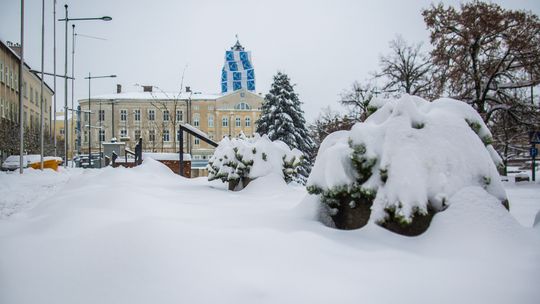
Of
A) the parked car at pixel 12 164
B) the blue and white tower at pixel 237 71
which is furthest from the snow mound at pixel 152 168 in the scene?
the blue and white tower at pixel 237 71

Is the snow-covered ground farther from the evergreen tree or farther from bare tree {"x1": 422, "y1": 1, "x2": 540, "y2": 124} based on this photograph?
the evergreen tree

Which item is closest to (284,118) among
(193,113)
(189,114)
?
(189,114)

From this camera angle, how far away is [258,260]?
6.89ft

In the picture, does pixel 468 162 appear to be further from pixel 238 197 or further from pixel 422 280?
pixel 238 197

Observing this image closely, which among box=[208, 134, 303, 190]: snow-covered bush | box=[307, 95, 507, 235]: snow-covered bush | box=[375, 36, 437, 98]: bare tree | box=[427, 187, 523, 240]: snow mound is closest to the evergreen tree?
box=[375, 36, 437, 98]: bare tree

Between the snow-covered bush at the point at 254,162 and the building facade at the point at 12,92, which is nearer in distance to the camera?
the snow-covered bush at the point at 254,162

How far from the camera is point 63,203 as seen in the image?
11.1 feet

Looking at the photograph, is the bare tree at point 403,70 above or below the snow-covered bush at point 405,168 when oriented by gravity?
above

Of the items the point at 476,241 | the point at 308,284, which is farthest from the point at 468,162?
the point at 308,284

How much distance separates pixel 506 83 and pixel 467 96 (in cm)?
179

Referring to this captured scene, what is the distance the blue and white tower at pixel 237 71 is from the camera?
57325 mm

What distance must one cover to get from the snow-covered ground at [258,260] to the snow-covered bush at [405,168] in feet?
0.53

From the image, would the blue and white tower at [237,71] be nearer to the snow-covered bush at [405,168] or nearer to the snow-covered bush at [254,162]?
the snow-covered bush at [254,162]

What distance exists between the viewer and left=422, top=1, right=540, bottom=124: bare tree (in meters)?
17.6
